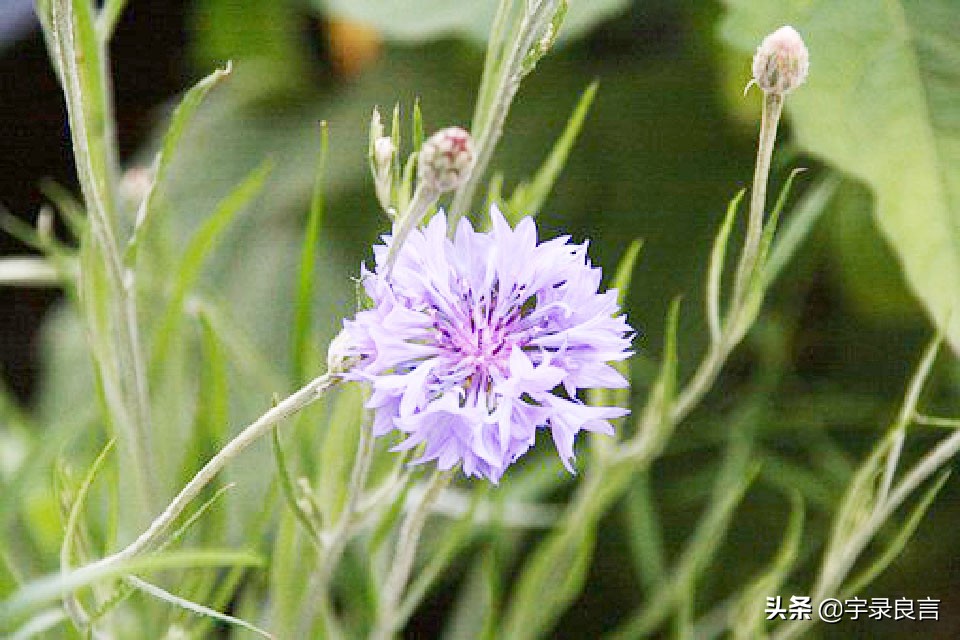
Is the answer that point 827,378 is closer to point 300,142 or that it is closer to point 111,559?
point 300,142

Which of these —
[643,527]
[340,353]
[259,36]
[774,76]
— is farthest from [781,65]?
[259,36]

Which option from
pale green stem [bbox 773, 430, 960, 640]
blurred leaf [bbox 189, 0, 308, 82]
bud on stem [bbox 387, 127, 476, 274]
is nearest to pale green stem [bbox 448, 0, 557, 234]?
bud on stem [bbox 387, 127, 476, 274]

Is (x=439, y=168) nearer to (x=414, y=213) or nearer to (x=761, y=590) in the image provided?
(x=414, y=213)

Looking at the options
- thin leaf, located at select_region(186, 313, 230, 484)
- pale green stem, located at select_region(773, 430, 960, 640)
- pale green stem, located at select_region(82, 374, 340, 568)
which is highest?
pale green stem, located at select_region(82, 374, 340, 568)

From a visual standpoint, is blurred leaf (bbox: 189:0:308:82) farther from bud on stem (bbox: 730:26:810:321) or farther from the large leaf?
bud on stem (bbox: 730:26:810:321)

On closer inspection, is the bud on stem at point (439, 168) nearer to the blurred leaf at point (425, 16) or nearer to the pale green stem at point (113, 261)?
the pale green stem at point (113, 261)
